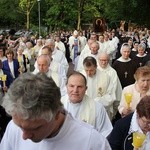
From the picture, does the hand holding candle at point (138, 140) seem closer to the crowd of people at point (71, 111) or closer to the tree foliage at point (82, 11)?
the crowd of people at point (71, 111)

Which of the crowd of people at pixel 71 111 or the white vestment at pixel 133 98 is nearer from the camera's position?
the crowd of people at pixel 71 111

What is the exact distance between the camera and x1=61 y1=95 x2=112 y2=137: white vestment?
4.34 meters

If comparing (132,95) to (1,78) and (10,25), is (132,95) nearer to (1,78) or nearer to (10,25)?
(1,78)

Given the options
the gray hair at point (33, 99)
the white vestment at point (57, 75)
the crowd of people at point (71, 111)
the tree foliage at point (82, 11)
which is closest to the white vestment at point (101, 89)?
the crowd of people at point (71, 111)

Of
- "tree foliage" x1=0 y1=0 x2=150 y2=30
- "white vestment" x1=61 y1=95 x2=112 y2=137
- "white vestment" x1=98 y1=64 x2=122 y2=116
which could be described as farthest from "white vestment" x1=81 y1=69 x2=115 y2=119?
"tree foliage" x1=0 y1=0 x2=150 y2=30

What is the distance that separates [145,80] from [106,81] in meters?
1.47

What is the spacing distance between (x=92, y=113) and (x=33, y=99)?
2.54 metres

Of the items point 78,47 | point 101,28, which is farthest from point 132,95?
point 101,28

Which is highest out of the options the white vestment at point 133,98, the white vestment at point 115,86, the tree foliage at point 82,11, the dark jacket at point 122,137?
the dark jacket at point 122,137

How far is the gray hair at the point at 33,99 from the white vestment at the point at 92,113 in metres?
2.38

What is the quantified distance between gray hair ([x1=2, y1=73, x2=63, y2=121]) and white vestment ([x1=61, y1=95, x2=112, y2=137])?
2384 mm

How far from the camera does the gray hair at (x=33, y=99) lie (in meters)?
1.91

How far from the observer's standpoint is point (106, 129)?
4.29 meters

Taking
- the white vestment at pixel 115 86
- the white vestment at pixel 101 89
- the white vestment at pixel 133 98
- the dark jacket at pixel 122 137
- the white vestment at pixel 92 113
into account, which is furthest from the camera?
the white vestment at pixel 115 86
